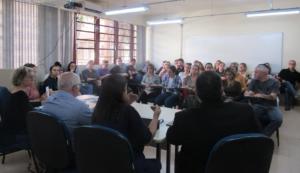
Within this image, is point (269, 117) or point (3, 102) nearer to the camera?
point (3, 102)

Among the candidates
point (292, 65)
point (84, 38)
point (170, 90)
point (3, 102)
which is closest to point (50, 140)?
point (3, 102)

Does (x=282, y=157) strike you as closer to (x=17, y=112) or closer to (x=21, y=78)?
(x=17, y=112)

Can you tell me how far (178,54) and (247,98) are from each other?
5.94m

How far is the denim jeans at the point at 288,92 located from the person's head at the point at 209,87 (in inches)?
245

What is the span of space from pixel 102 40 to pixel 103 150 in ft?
25.0

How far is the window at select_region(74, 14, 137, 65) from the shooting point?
26.5 feet

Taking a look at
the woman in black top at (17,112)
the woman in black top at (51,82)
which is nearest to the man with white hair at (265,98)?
the woman in black top at (17,112)

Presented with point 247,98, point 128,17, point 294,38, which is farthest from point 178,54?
point 247,98

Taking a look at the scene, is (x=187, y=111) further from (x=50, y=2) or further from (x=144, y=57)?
(x=144, y=57)

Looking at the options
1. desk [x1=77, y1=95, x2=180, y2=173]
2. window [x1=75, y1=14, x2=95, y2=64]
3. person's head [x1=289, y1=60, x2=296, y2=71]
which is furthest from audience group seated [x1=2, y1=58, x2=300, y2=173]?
person's head [x1=289, y1=60, x2=296, y2=71]

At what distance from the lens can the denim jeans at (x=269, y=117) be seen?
3547 mm

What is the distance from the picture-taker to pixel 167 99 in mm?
5723

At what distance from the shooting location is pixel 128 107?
1.71 meters

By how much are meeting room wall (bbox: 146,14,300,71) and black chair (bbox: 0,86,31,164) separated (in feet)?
24.2
